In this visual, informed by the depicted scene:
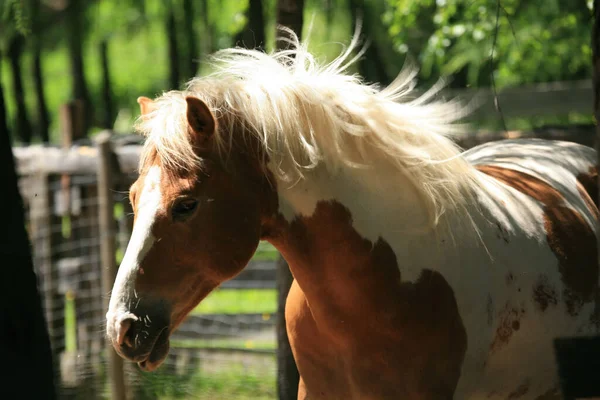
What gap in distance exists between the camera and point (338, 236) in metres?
3.02

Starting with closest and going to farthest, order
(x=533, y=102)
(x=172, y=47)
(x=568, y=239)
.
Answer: (x=568, y=239), (x=533, y=102), (x=172, y=47)

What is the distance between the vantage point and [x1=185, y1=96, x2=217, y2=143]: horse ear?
9.33ft

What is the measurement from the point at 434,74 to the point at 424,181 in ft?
32.3

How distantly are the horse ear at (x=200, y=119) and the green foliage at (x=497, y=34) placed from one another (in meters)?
3.52

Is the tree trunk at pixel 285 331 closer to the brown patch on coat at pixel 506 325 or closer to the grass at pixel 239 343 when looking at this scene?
the brown patch on coat at pixel 506 325

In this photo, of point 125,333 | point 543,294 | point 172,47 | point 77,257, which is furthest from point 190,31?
point 125,333

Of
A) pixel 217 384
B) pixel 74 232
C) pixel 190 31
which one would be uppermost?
pixel 190 31

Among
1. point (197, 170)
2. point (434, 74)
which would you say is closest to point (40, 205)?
point (197, 170)

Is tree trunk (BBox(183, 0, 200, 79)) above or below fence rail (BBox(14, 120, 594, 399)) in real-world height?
above

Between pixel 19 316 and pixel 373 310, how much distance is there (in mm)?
1345

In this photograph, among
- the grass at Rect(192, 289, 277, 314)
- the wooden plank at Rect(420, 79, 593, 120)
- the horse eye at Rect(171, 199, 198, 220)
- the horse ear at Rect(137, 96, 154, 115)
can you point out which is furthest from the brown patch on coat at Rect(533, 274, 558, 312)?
the grass at Rect(192, 289, 277, 314)

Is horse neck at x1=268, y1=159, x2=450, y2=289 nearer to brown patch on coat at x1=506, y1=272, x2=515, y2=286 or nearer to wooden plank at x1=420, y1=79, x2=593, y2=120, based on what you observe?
brown patch on coat at x1=506, y1=272, x2=515, y2=286

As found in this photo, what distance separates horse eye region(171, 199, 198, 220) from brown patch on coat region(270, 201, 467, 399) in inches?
14.5

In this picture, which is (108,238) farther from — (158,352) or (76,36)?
(76,36)
